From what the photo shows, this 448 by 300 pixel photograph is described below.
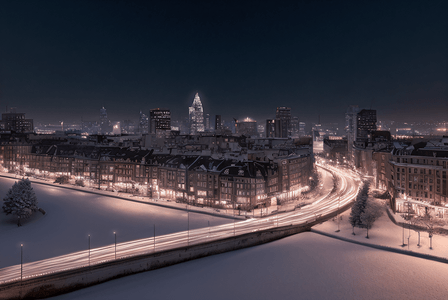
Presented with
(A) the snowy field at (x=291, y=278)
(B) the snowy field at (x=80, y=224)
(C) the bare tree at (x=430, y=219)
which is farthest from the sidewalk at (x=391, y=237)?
(B) the snowy field at (x=80, y=224)

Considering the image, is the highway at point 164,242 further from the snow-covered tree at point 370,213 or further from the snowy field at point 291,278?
the snow-covered tree at point 370,213

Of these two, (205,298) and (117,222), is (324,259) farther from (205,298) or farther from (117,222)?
(117,222)

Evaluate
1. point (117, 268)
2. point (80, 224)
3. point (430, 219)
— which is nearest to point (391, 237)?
point (430, 219)

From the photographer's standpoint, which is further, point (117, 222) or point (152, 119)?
point (152, 119)

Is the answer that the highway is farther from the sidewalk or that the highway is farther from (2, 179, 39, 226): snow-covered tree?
(2, 179, 39, 226): snow-covered tree

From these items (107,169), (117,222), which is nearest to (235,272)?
(117,222)
